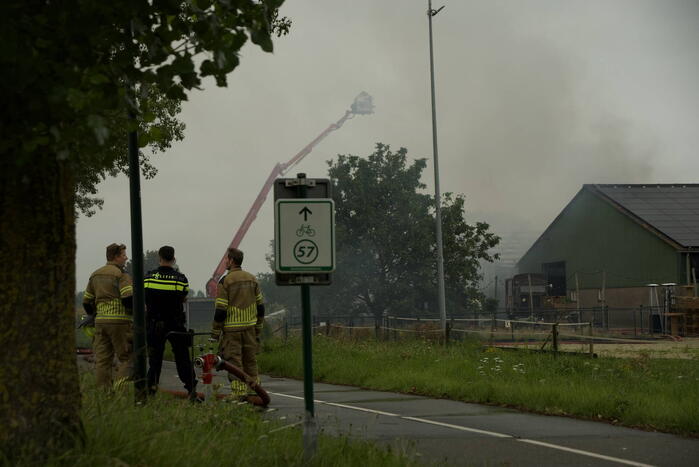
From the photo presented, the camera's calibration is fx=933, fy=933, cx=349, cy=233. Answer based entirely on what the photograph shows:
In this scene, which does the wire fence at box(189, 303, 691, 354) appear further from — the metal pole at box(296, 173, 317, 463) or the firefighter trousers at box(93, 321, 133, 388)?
the metal pole at box(296, 173, 317, 463)

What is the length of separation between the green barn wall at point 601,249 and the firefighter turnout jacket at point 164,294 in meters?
40.7

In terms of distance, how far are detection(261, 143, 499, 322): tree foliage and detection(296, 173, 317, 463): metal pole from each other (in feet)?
177

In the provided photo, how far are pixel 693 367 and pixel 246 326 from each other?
872cm

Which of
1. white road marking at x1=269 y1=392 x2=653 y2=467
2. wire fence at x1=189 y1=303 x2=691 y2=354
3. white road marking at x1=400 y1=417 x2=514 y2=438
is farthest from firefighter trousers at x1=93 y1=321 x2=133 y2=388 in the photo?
wire fence at x1=189 y1=303 x2=691 y2=354

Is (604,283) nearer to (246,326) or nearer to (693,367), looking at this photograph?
(693,367)

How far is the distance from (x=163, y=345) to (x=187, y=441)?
5.37 meters

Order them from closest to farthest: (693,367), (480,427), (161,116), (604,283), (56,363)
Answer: (56,363) < (480,427) < (693,367) < (161,116) < (604,283)

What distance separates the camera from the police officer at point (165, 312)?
11367 mm

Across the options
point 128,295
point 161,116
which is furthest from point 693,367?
point 161,116

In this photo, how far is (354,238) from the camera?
6378cm

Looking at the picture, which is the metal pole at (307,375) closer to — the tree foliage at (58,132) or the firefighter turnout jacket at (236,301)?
the tree foliage at (58,132)

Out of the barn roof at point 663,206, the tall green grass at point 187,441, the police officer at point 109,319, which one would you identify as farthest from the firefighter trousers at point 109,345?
the barn roof at point 663,206

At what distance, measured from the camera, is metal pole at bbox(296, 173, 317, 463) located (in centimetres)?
663

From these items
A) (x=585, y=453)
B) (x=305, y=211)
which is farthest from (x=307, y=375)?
(x=585, y=453)
